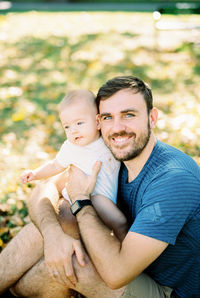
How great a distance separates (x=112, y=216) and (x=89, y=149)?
59 cm

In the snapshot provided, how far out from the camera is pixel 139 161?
2.48m

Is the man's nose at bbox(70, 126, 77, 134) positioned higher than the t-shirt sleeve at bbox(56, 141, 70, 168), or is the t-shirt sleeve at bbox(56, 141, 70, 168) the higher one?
the man's nose at bbox(70, 126, 77, 134)

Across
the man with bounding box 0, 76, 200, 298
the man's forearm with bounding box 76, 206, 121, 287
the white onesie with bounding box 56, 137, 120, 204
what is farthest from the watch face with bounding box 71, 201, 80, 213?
the white onesie with bounding box 56, 137, 120, 204

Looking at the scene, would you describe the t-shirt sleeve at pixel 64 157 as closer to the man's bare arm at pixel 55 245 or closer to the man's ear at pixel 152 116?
the man's bare arm at pixel 55 245

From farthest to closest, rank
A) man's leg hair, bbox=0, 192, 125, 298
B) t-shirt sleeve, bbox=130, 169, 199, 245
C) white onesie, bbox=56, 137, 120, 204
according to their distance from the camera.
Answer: white onesie, bbox=56, 137, 120, 204 < man's leg hair, bbox=0, 192, 125, 298 < t-shirt sleeve, bbox=130, 169, 199, 245

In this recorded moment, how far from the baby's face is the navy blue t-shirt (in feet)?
1.41

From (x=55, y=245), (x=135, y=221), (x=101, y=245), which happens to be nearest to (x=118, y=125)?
(x=135, y=221)

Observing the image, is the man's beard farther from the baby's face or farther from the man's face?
the baby's face

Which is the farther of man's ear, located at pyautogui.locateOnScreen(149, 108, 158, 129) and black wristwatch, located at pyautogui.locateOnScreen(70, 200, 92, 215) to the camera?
man's ear, located at pyautogui.locateOnScreen(149, 108, 158, 129)

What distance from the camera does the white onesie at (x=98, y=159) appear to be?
2674 mm

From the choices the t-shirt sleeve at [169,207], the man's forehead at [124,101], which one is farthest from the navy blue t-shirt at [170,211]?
the man's forehead at [124,101]

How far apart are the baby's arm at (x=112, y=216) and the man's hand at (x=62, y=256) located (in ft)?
0.91

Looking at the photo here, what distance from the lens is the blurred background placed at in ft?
15.3

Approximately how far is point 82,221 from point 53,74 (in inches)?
207
